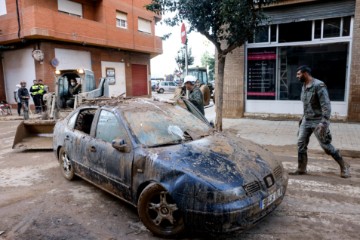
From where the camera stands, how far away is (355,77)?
9.57 metres

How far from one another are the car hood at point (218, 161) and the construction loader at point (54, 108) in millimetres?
3127

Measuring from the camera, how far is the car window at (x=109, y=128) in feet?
12.6

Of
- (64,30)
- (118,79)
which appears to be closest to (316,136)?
(64,30)

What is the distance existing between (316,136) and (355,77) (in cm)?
616

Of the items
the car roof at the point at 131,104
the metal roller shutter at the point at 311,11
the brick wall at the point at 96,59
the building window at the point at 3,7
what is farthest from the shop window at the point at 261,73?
the building window at the point at 3,7

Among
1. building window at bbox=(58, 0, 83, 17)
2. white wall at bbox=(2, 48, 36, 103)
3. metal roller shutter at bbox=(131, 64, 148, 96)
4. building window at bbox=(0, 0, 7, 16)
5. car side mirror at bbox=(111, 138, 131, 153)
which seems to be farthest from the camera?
metal roller shutter at bbox=(131, 64, 148, 96)

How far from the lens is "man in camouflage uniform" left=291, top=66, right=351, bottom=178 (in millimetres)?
4684

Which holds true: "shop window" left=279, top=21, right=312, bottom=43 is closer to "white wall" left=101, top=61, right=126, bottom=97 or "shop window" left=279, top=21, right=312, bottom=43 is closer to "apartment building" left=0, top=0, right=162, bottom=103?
"apartment building" left=0, top=0, right=162, bottom=103

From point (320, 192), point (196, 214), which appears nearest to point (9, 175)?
point (196, 214)

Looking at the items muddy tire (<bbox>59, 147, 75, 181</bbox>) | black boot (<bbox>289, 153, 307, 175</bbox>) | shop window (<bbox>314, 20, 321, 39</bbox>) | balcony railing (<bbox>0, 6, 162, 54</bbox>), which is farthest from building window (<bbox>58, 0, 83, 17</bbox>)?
black boot (<bbox>289, 153, 307, 175</bbox>)

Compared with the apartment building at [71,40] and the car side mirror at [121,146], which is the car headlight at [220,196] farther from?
the apartment building at [71,40]

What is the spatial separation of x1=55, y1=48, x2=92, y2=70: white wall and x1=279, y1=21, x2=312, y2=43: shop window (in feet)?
42.7

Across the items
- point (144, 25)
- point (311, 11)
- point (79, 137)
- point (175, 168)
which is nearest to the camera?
→ point (175, 168)

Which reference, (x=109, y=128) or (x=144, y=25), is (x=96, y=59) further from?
(x=109, y=128)
